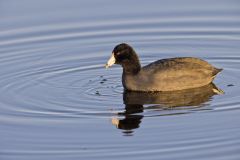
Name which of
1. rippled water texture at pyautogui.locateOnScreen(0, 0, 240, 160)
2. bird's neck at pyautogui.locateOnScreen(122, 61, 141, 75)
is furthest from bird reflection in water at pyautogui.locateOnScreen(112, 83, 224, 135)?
bird's neck at pyautogui.locateOnScreen(122, 61, 141, 75)

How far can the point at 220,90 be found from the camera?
1444cm

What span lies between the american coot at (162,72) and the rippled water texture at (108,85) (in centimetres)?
19

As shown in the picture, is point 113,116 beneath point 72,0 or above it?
beneath

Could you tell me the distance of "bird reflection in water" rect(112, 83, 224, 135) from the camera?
1294 cm

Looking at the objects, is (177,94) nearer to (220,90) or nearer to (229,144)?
(220,90)

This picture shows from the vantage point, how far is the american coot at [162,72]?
584 inches

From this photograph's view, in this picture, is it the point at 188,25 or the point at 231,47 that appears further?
the point at 188,25

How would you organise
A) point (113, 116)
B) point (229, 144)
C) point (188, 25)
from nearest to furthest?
point (229, 144), point (113, 116), point (188, 25)

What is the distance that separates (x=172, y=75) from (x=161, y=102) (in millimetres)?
1001

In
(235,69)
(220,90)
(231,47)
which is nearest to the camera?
(220,90)

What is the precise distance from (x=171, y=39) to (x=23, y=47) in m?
2.98

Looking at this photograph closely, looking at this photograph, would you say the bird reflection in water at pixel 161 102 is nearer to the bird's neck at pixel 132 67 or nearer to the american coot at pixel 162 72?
the american coot at pixel 162 72

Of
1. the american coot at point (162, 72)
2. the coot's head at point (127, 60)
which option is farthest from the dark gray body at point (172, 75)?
the coot's head at point (127, 60)

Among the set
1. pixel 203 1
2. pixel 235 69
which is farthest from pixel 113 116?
pixel 203 1
